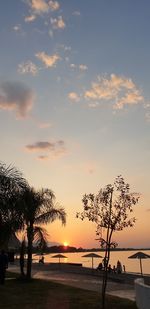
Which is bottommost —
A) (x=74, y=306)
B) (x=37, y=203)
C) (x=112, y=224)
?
(x=74, y=306)

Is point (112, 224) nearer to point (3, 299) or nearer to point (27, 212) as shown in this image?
point (3, 299)

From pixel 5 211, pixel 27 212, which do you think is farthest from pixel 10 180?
pixel 27 212

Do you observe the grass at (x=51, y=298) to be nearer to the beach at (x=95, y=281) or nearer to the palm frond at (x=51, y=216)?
the beach at (x=95, y=281)

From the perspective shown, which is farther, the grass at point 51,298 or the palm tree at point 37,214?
the palm tree at point 37,214

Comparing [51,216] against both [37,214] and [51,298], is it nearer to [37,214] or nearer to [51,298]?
[37,214]

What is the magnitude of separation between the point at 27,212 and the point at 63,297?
8203mm

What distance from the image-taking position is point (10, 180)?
22297 millimetres

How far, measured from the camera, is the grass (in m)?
17.0

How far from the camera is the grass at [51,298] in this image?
1703 centimetres

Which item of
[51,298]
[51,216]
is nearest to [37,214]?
[51,216]

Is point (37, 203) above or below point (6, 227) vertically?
above

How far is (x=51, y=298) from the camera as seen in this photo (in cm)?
1922

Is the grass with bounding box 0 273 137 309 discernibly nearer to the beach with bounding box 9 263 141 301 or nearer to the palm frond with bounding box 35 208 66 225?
the beach with bounding box 9 263 141 301

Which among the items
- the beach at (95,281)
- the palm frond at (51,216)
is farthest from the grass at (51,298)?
the palm frond at (51,216)
